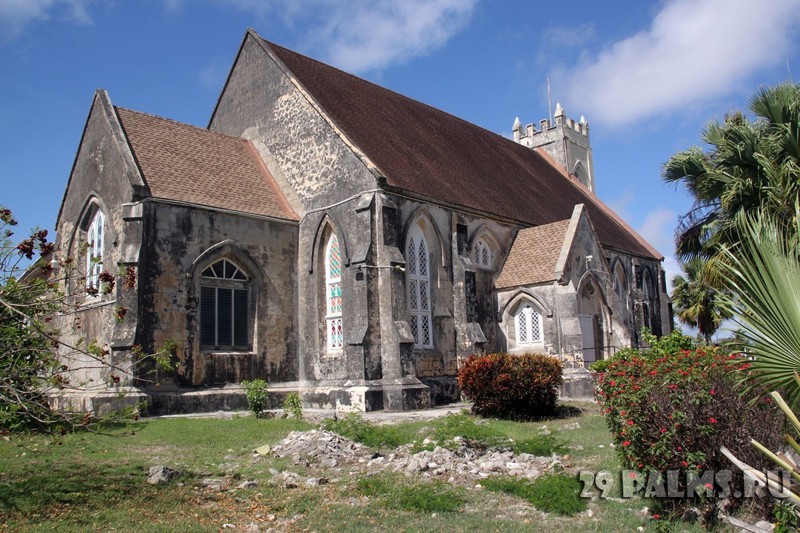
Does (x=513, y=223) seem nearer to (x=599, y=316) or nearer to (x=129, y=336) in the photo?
(x=599, y=316)

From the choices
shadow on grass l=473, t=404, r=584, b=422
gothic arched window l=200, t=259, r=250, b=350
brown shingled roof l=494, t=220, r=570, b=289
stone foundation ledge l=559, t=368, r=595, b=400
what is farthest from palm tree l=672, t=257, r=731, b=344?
gothic arched window l=200, t=259, r=250, b=350

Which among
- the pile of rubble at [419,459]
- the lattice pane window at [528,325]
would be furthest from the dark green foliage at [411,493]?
the lattice pane window at [528,325]

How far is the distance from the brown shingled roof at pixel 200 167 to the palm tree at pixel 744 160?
1227 centimetres

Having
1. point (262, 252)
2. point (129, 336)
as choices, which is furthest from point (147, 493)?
point (262, 252)

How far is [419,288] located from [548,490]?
1373 cm

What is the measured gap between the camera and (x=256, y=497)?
9.28 m

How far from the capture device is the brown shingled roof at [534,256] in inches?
942

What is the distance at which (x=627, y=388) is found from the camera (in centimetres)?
873

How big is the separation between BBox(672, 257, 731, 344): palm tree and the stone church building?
493cm

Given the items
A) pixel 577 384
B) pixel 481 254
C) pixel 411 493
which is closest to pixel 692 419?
pixel 411 493

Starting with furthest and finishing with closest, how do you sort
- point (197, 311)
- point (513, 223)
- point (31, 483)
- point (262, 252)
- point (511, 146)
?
point (511, 146) → point (513, 223) → point (262, 252) → point (197, 311) → point (31, 483)

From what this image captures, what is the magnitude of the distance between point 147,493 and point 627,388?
6348 mm

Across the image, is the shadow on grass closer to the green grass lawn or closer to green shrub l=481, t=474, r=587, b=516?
the green grass lawn

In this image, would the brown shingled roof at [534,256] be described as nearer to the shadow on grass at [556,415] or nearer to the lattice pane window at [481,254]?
the lattice pane window at [481,254]
